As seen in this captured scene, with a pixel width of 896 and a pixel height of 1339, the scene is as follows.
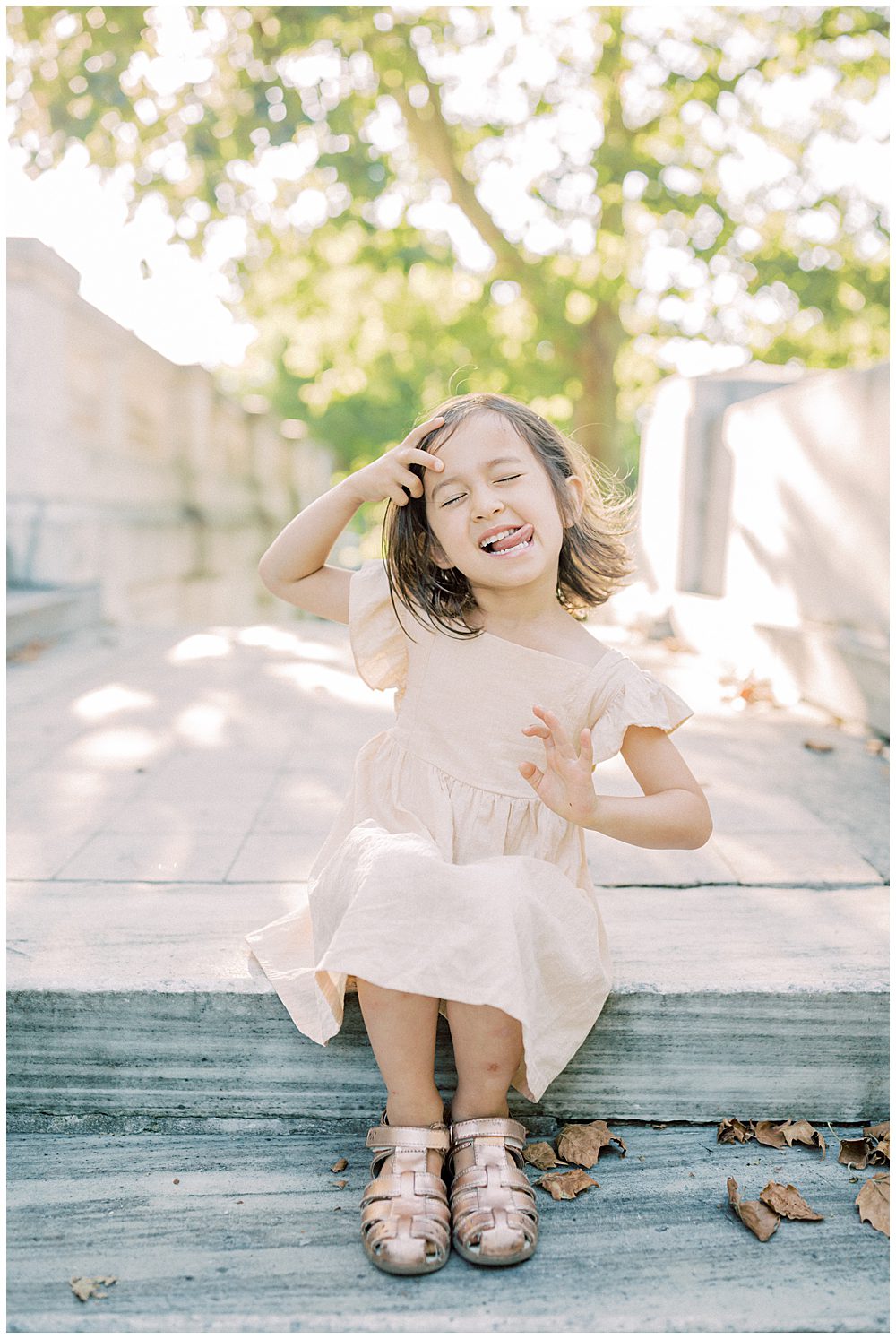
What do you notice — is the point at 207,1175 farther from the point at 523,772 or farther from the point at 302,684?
the point at 302,684

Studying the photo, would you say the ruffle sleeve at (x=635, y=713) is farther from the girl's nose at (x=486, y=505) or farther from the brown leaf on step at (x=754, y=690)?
the brown leaf on step at (x=754, y=690)

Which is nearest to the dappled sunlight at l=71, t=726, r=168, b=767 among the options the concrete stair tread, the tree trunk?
the concrete stair tread

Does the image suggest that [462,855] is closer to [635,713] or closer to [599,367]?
[635,713]

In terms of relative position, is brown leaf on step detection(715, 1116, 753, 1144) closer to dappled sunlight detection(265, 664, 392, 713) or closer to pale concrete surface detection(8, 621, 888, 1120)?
pale concrete surface detection(8, 621, 888, 1120)

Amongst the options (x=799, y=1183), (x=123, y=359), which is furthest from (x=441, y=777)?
(x=123, y=359)

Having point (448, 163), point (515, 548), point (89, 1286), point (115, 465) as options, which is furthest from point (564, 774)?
point (448, 163)

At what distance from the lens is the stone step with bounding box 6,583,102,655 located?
568 centimetres

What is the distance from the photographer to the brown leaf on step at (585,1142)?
75.7 inches

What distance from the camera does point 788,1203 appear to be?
175 cm

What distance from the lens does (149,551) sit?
966cm

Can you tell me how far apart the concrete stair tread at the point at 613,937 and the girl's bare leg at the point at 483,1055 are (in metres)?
0.30

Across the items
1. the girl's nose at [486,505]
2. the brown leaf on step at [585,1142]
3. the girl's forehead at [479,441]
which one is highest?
the girl's forehead at [479,441]

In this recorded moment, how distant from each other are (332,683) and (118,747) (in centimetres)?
148

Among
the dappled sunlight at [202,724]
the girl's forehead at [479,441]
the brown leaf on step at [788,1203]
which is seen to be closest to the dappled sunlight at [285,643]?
the dappled sunlight at [202,724]
